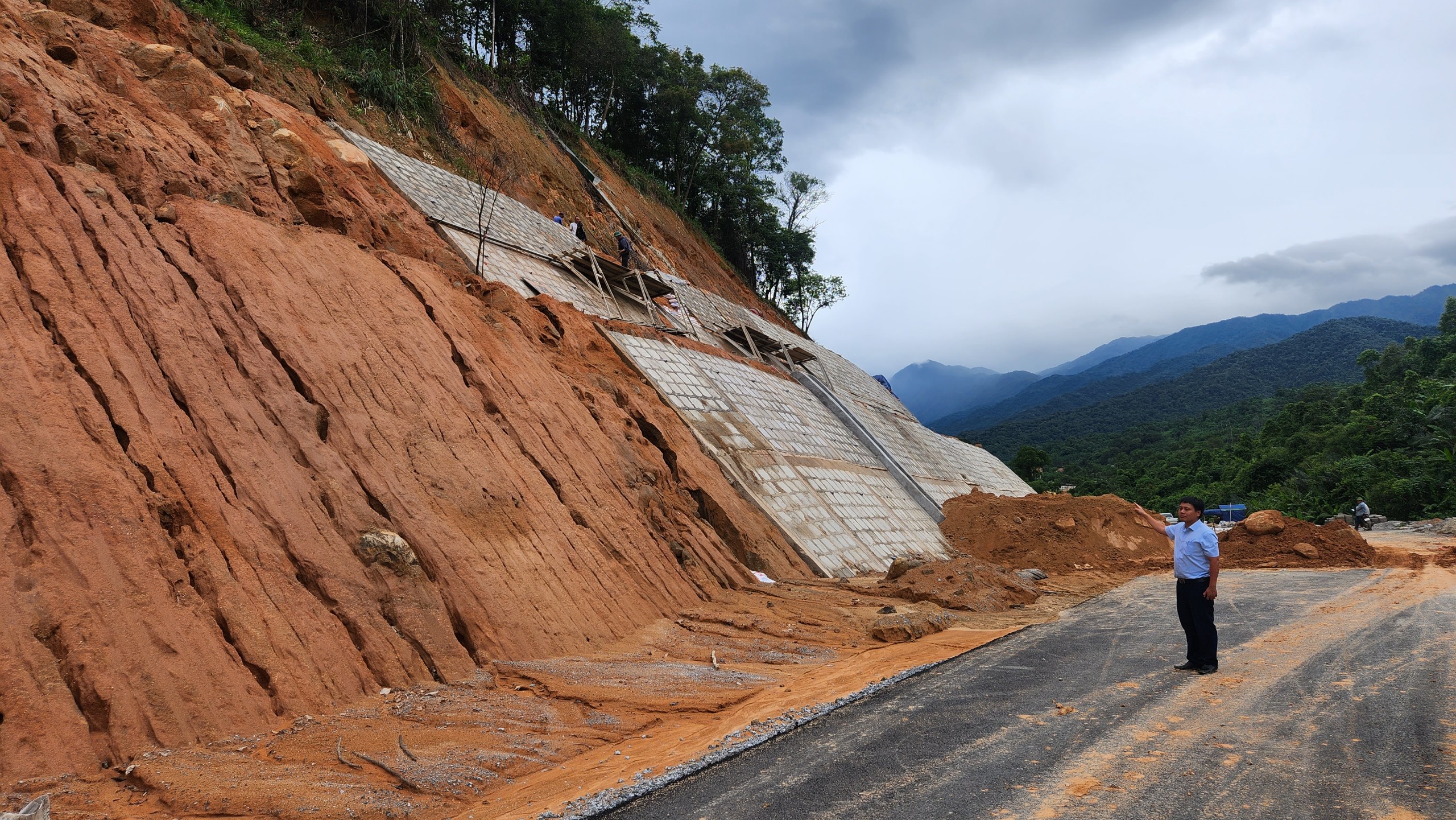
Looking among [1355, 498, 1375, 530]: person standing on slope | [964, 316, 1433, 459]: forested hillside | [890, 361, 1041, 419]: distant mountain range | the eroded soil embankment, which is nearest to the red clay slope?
the eroded soil embankment

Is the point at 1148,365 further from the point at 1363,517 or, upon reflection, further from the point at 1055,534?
the point at 1055,534

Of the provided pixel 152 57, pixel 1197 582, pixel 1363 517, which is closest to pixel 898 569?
pixel 1197 582

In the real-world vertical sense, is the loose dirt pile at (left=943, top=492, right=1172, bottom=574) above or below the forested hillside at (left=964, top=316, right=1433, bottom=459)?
below

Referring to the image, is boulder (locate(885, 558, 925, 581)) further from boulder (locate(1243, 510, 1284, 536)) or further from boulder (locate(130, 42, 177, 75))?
boulder (locate(130, 42, 177, 75))

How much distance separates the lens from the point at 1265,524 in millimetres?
14672

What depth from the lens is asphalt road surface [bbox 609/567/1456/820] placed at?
3.32 metres

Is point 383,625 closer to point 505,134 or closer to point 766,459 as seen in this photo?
point 766,459

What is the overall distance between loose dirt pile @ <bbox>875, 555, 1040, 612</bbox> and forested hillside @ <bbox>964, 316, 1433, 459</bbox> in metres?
52.5

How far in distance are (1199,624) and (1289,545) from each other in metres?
11.0

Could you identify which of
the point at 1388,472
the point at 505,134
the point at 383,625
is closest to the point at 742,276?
the point at 505,134

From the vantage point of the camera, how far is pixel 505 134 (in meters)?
22.0

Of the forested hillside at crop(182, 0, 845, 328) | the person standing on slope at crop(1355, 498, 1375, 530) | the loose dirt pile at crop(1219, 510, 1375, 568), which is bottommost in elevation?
the person standing on slope at crop(1355, 498, 1375, 530)

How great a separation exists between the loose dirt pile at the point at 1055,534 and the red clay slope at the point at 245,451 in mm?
6378

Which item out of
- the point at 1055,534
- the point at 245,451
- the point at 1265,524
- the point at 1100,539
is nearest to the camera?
the point at 245,451
